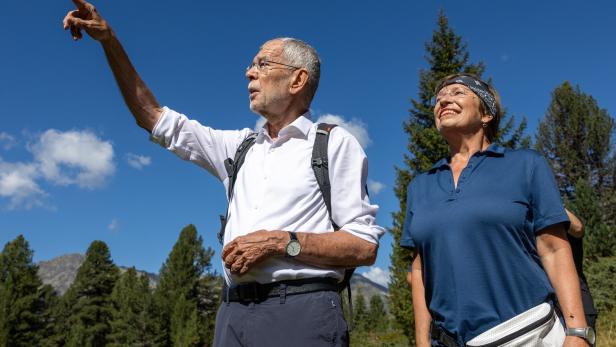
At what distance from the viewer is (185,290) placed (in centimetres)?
4753

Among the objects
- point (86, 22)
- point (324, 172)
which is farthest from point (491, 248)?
point (86, 22)

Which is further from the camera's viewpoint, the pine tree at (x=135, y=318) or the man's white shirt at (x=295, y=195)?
the pine tree at (x=135, y=318)

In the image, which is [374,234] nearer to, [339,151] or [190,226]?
[339,151]

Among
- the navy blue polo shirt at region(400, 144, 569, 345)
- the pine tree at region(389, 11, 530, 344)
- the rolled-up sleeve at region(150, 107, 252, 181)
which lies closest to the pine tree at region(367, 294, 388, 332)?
the pine tree at region(389, 11, 530, 344)

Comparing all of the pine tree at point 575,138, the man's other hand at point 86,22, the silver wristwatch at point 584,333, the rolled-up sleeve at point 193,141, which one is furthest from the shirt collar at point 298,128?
the pine tree at point 575,138

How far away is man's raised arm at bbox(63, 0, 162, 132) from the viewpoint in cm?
276

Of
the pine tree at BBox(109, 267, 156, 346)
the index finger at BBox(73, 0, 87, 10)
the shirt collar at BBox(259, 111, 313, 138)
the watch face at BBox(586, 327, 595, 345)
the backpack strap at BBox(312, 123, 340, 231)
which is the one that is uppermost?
the pine tree at BBox(109, 267, 156, 346)

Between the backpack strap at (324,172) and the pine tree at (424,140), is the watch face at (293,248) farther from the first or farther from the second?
the pine tree at (424,140)

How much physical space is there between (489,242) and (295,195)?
0.95 metres

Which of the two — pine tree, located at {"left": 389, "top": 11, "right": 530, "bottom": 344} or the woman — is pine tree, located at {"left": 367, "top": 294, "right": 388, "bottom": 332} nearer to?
pine tree, located at {"left": 389, "top": 11, "right": 530, "bottom": 344}

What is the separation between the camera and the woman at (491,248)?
2346 mm

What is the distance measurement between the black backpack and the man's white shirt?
3cm

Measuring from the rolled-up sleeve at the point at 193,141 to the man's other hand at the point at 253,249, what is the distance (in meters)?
0.74

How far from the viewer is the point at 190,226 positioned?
51.0 meters
